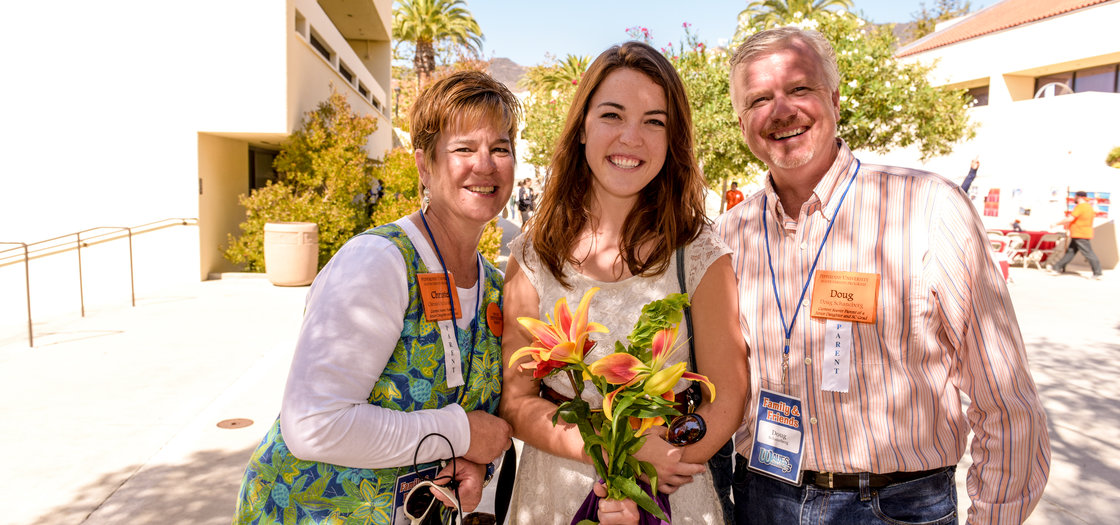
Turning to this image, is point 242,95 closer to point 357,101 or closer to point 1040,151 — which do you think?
point 357,101

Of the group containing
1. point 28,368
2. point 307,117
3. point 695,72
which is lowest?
point 28,368

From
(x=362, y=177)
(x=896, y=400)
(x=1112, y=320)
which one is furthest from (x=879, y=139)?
(x=896, y=400)

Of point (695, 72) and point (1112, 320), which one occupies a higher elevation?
point (695, 72)

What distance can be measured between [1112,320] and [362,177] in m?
13.0

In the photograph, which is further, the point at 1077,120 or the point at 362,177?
the point at 1077,120

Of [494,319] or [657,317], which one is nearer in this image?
[657,317]

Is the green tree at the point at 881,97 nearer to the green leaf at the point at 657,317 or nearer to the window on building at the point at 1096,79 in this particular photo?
the window on building at the point at 1096,79

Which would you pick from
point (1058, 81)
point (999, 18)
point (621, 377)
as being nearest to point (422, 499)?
point (621, 377)

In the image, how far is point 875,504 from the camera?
190cm

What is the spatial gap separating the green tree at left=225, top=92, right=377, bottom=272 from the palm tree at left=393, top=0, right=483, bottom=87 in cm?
2353

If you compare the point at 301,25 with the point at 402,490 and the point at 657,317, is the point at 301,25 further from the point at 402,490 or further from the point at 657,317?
the point at 657,317

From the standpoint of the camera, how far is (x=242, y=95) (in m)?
11.7

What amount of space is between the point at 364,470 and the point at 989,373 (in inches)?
66.6

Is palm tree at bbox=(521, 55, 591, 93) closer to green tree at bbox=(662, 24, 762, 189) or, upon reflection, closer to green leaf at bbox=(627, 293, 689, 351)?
green tree at bbox=(662, 24, 762, 189)
